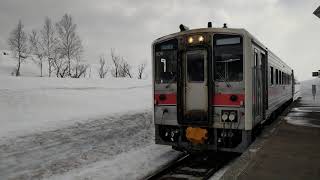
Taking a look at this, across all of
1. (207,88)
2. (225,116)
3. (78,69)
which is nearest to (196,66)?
(207,88)

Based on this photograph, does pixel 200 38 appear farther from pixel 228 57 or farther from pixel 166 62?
pixel 166 62

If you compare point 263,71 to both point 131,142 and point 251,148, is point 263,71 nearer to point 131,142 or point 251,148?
point 251,148

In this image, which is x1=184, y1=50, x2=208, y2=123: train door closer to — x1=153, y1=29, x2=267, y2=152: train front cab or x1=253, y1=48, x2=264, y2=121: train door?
x1=153, y1=29, x2=267, y2=152: train front cab

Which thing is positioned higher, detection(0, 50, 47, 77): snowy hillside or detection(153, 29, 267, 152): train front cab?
detection(0, 50, 47, 77): snowy hillside

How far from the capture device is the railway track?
777 centimetres

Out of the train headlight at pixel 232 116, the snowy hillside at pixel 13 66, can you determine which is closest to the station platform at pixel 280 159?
the train headlight at pixel 232 116

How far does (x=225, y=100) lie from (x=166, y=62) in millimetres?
1883

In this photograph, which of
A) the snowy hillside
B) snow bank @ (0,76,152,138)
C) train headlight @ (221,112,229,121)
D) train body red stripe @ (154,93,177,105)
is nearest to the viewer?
train headlight @ (221,112,229,121)

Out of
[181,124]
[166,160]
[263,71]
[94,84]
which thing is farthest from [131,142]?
[94,84]

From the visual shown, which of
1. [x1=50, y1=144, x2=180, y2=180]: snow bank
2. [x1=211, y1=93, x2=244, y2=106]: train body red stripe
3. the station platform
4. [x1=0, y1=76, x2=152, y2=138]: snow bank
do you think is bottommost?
[x1=50, y1=144, x2=180, y2=180]: snow bank

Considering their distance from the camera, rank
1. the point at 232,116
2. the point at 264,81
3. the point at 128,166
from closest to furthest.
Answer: the point at 232,116, the point at 128,166, the point at 264,81

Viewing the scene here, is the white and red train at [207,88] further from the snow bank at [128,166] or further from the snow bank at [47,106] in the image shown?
the snow bank at [47,106]

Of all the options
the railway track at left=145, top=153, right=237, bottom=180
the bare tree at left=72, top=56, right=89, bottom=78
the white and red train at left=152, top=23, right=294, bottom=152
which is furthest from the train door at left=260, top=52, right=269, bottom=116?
the bare tree at left=72, top=56, right=89, bottom=78

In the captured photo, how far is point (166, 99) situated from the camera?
360 inches
